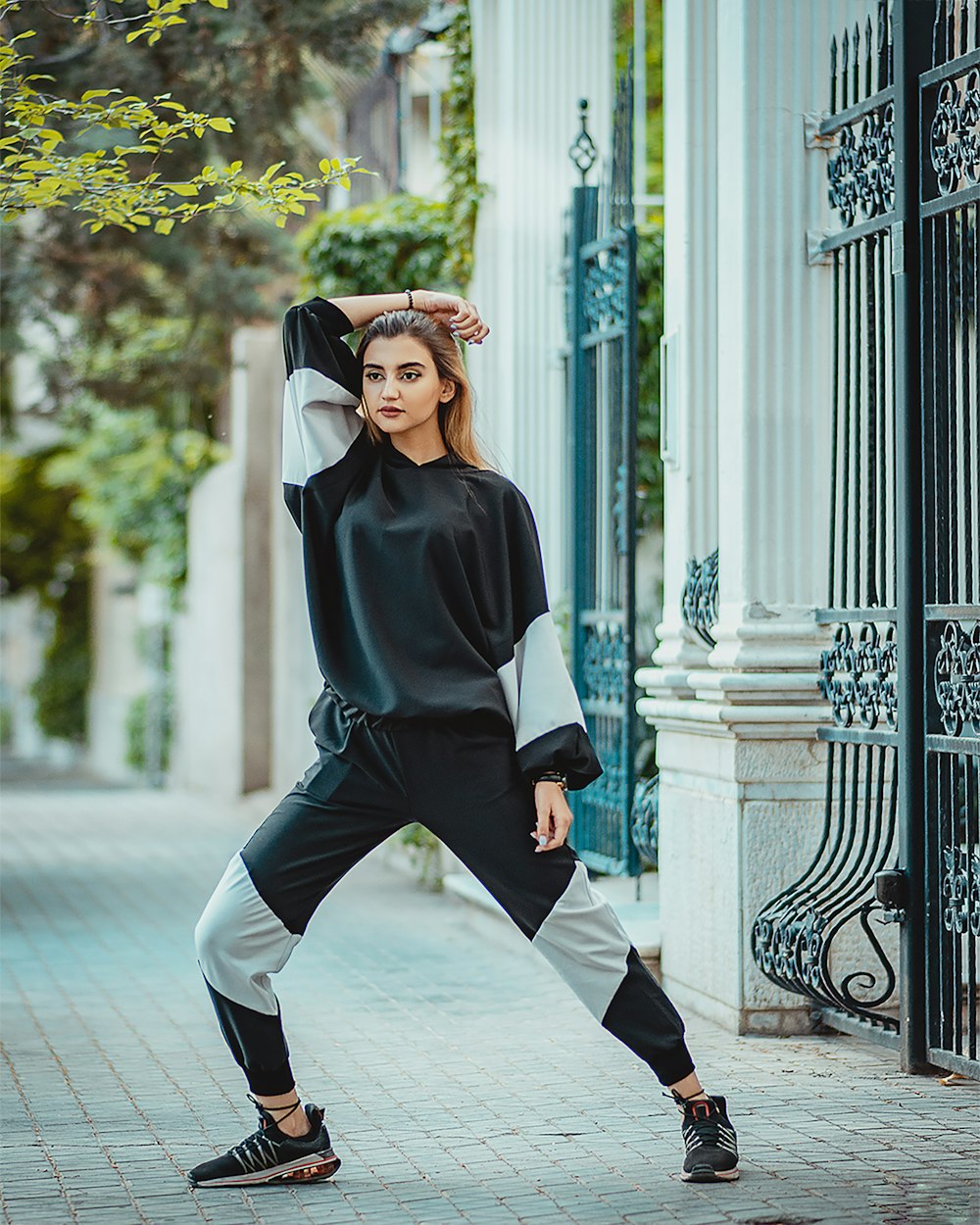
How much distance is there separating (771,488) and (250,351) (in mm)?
12945

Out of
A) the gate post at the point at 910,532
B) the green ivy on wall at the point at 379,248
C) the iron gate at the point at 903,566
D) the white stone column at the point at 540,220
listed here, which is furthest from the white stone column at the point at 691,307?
the green ivy on wall at the point at 379,248

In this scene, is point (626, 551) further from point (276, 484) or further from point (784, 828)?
point (276, 484)

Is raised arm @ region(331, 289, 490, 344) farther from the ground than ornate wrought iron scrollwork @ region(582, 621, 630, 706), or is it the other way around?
raised arm @ region(331, 289, 490, 344)

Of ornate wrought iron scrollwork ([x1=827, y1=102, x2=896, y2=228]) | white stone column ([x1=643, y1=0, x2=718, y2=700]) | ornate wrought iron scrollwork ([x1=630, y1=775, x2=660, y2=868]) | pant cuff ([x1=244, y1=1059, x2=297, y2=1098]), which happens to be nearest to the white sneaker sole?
pant cuff ([x1=244, y1=1059, x2=297, y2=1098])

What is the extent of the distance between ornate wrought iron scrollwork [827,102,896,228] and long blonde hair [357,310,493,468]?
1.91 meters

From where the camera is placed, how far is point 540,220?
30.8 ft

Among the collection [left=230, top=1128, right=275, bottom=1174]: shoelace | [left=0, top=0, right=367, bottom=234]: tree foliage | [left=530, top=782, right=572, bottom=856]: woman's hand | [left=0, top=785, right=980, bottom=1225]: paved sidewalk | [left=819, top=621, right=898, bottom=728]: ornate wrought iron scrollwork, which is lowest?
[left=0, top=785, right=980, bottom=1225]: paved sidewalk

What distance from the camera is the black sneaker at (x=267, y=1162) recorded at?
4.38 metres

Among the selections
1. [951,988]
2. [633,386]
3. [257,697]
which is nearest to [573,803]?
[633,386]

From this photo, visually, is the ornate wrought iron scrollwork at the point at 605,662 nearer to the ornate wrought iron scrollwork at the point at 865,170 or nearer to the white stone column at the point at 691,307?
the white stone column at the point at 691,307

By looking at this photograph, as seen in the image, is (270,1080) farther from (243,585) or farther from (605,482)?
(243,585)

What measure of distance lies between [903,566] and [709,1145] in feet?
6.39

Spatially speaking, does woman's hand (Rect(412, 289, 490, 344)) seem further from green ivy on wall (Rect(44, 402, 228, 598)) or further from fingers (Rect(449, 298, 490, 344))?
green ivy on wall (Rect(44, 402, 228, 598))

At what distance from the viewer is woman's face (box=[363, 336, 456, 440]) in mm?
4312
